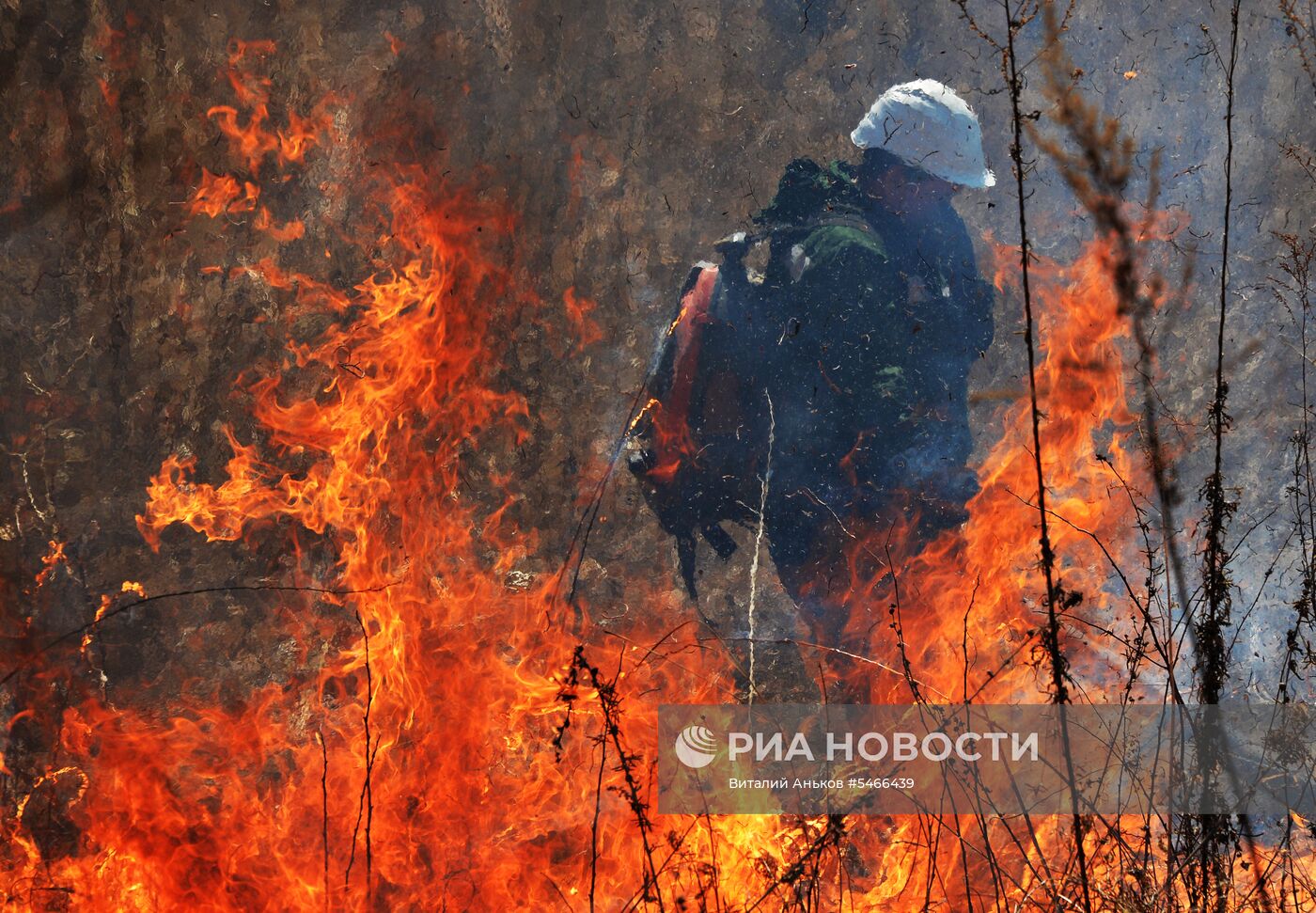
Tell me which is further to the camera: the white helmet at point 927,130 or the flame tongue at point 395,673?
the white helmet at point 927,130

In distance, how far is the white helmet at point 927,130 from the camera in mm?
5695

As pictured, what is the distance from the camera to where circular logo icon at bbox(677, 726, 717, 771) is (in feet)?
19.1

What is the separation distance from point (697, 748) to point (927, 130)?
3889mm

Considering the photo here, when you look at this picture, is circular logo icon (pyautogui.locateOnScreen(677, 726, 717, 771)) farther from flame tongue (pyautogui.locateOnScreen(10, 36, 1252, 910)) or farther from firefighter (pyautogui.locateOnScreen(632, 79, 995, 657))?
firefighter (pyautogui.locateOnScreen(632, 79, 995, 657))

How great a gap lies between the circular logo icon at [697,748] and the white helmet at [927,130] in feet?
11.8

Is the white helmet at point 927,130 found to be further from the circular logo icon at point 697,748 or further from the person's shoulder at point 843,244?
the circular logo icon at point 697,748

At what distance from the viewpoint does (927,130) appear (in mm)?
5707

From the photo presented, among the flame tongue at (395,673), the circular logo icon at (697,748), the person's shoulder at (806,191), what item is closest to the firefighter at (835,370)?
the person's shoulder at (806,191)

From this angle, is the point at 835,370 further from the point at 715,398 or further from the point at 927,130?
the point at 927,130

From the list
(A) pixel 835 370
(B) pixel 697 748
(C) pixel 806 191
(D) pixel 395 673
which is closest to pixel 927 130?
(C) pixel 806 191

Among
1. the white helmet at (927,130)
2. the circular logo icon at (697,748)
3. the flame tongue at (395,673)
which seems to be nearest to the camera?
the flame tongue at (395,673)

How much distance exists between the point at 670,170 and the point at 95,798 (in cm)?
489

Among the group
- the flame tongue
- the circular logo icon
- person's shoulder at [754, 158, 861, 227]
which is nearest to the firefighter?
person's shoulder at [754, 158, 861, 227]

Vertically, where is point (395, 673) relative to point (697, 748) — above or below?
above
